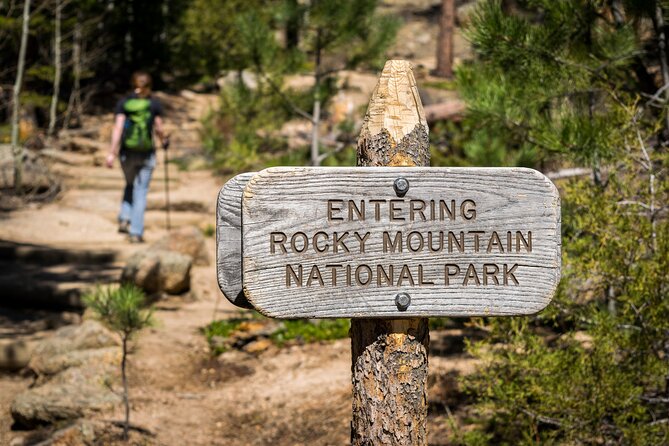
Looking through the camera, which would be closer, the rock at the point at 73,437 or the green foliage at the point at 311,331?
the rock at the point at 73,437

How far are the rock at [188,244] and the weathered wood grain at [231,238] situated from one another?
6466mm

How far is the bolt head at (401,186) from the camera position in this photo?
92.7 inches

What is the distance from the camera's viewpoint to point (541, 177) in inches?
94.3

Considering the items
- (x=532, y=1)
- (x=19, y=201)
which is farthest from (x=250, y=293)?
(x=19, y=201)

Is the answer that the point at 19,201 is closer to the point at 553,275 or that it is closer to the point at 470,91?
the point at 470,91

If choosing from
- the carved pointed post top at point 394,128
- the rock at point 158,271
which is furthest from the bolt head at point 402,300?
the rock at point 158,271

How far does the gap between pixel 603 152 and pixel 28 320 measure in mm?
4861

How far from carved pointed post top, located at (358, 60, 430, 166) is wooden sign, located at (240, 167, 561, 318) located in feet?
0.57

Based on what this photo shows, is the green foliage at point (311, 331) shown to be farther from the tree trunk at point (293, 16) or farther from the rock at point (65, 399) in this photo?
the tree trunk at point (293, 16)

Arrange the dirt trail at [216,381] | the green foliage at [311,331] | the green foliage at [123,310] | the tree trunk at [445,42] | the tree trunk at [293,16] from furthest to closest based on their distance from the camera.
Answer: the tree trunk at [445,42]
the tree trunk at [293,16]
the green foliage at [311,331]
the dirt trail at [216,381]
the green foliage at [123,310]

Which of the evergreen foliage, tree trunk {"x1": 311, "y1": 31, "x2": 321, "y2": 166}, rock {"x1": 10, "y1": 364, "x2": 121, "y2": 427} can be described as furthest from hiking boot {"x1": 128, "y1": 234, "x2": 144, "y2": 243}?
the evergreen foliage

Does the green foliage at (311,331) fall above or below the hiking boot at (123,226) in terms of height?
below

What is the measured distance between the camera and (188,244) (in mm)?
9039

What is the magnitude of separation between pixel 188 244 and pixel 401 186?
688 centimetres
